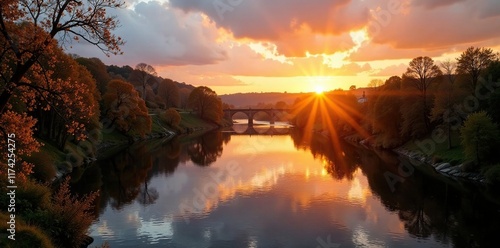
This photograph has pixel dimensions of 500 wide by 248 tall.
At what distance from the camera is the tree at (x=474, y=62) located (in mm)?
61469

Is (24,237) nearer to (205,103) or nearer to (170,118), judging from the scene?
(170,118)

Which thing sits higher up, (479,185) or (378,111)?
(378,111)

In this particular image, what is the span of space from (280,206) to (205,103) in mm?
118858

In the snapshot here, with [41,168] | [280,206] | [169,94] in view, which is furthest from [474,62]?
[169,94]

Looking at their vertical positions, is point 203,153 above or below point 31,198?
below

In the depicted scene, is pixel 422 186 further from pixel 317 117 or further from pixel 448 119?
pixel 317 117

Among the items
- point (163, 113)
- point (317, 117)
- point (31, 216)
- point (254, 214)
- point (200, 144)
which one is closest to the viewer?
point (31, 216)

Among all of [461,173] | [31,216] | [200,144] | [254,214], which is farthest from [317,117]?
[31,216]

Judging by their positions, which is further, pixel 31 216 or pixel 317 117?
pixel 317 117

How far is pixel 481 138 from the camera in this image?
4466 cm

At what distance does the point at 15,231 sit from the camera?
57.2 ft

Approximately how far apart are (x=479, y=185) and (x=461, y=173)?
529 cm

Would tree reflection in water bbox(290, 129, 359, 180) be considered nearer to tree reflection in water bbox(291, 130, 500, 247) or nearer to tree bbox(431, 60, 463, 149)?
tree reflection in water bbox(291, 130, 500, 247)

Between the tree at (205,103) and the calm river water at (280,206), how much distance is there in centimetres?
8935
